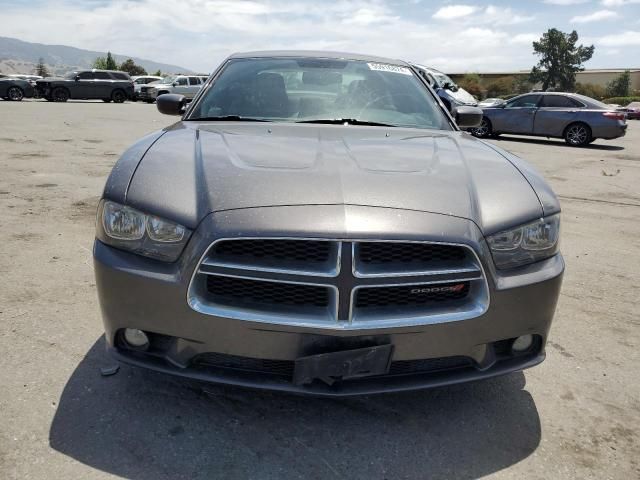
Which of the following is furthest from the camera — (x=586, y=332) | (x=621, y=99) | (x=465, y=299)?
(x=621, y=99)

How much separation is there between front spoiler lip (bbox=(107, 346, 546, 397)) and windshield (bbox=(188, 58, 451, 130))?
1739 mm

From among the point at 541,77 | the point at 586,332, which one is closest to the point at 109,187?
the point at 586,332

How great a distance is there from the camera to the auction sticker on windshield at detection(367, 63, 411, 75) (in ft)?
13.4

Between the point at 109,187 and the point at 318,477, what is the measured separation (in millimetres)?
1401

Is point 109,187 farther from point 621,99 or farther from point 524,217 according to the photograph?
point 621,99

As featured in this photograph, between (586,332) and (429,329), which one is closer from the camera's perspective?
(429,329)

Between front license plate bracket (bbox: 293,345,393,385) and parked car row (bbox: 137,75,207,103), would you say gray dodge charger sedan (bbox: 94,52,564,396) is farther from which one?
parked car row (bbox: 137,75,207,103)

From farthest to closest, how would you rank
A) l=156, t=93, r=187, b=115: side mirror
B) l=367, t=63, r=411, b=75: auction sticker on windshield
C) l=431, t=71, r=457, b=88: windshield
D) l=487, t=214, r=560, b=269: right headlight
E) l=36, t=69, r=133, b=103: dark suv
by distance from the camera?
l=36, t=69, r=133, b=103: dark suv < l=431, t=71, r=457, b=88: windshield < l=156, t=93, r=187, b=115: side mirror < l=367, t=63, r=411, b=75: auction sticker on windshield < l=487, t=214, r=560, b=269: right headlight

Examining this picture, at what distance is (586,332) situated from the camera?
347 centimetres

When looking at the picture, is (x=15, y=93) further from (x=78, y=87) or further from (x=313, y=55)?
(x=313, y=55)

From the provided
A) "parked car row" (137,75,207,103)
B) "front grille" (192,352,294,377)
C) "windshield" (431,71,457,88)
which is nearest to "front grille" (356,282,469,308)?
"front grille" (192,352,294,377)

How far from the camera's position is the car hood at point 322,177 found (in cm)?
220

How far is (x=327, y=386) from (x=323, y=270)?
0.46 metres

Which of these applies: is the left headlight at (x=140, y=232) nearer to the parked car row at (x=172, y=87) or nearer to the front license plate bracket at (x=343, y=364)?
the front license plate bracket at (x=343, y=364)
